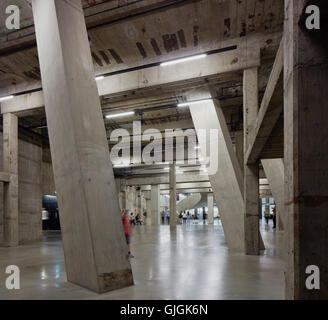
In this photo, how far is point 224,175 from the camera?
11.5 metres

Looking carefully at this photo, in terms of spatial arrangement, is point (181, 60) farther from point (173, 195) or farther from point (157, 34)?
point (173, 195)

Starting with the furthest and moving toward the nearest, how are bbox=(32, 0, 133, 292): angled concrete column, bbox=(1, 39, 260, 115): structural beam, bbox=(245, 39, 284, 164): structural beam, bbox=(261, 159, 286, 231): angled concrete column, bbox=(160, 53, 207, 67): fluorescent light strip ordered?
bbox=(261, 159, 286, 231): angled concrete column < bbox=(160, 53, 207, 67): fluorescent light strip < bbox=(1, 39, 260, 115): structural beam < bbox=(32, 0, 133, 292): angled concrete column < bbox=(245, 39, 284, 164): structural beam

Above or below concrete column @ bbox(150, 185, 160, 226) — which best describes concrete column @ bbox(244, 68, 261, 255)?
above

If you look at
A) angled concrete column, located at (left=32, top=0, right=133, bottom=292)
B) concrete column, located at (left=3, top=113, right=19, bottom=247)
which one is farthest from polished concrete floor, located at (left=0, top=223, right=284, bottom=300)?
concrete column, located at (left=3, top=113, right=19, bottom=247)

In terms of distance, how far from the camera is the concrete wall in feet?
56.1

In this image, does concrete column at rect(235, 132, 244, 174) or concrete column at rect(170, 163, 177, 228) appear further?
concrete column at rect(170, 163, 177, 228)

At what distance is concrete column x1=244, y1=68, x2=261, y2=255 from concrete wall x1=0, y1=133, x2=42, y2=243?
44.4 ft

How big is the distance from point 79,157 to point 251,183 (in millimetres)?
6785

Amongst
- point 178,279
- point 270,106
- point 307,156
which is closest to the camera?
point 307,156

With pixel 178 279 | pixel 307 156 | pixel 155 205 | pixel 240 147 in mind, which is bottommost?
pixel 155 205

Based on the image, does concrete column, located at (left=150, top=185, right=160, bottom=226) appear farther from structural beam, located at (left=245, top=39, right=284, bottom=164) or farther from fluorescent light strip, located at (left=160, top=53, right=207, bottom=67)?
structural beam, located at (left=245, top=39, right=284, bottom=164)

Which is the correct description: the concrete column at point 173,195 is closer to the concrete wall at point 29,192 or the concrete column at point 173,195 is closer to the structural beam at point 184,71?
the concrete wall at point 29,192

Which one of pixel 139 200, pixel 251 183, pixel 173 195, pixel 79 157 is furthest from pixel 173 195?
pixel 79 157
